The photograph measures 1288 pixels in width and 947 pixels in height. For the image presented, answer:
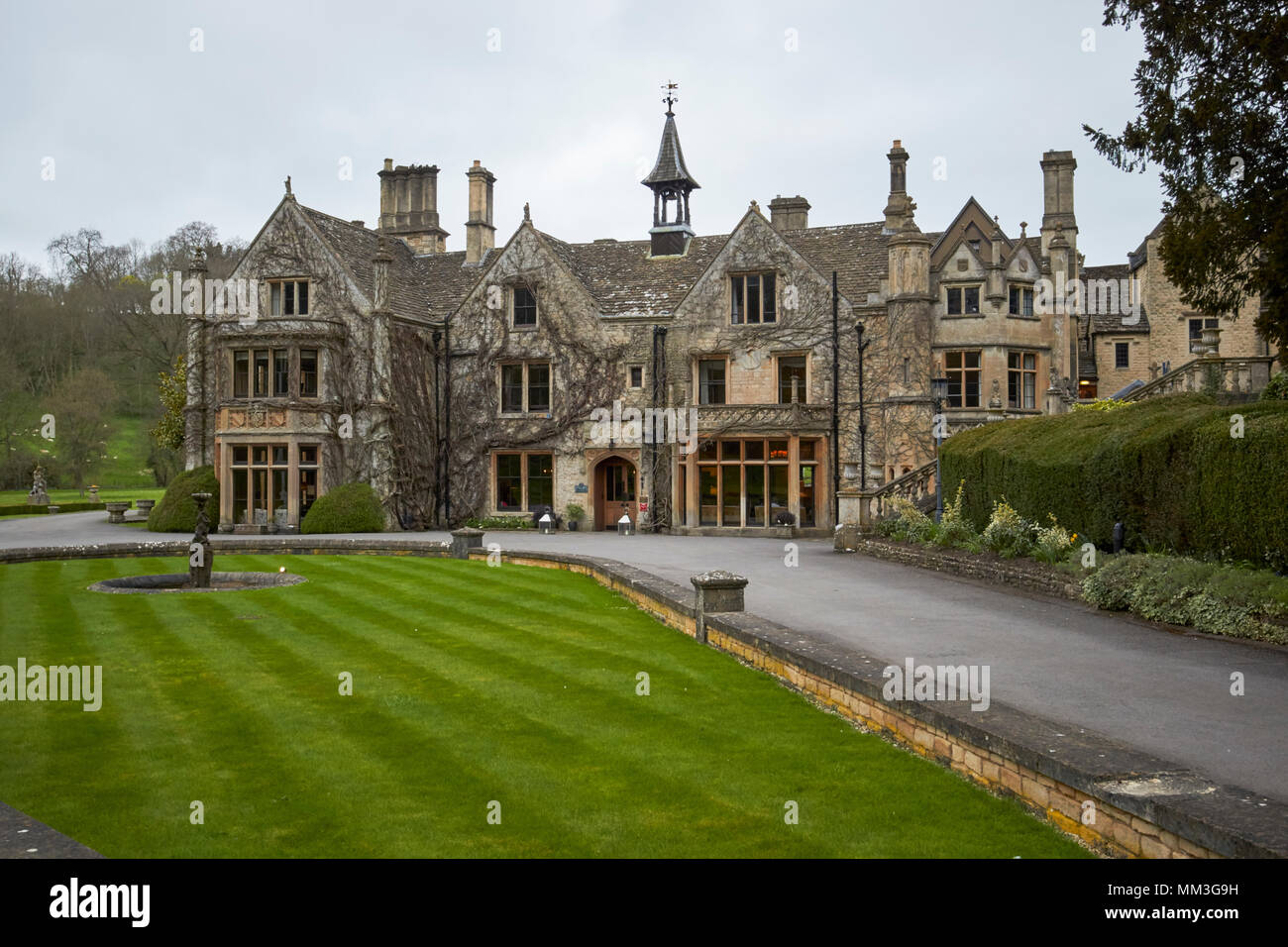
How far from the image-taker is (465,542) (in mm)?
24844

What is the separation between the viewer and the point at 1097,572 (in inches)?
593

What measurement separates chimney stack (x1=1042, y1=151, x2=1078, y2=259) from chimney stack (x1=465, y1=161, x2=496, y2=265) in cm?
2058

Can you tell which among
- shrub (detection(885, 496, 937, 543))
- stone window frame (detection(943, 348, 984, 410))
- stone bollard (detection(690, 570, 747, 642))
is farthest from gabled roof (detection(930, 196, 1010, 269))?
stone bollard (detection(690, 570, 747, 642))

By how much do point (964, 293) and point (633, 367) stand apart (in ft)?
34.5

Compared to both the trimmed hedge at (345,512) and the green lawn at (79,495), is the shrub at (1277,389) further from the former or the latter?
the green lawn at (79,495)

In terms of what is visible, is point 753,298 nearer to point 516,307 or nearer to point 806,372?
point 806,372

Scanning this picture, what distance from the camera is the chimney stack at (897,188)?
35406mm

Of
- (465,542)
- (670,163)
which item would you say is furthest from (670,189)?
(465,542)

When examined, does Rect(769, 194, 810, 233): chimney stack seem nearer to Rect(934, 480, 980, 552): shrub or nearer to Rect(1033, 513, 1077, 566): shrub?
Rect(934, 480, 980, 552): shrub

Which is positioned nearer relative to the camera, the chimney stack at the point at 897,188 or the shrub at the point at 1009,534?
the shrub at the point at 1009,534

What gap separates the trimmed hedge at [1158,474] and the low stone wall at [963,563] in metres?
1.30

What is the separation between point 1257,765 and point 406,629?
961cm

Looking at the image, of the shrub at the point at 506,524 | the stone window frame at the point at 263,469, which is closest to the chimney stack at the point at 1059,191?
the shrub at the point at 506,524
